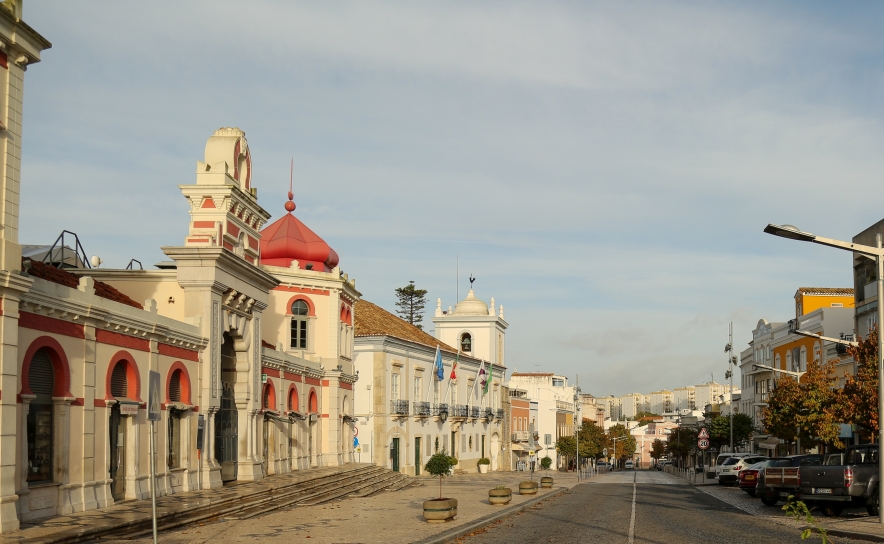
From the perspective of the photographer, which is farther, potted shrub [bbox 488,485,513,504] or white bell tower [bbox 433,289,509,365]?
white bell tower [bbox 433,289,509,365]

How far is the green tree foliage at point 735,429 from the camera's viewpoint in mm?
81625

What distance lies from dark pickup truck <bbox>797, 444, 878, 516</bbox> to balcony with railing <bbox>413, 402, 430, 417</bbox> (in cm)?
3923

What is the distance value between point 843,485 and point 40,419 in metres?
19.1

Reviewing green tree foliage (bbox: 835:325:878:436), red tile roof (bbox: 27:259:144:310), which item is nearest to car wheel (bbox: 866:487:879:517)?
green tree foliage (bbox: 835:325:878:436)

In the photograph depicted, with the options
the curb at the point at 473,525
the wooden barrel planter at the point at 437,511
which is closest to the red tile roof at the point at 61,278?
the wooden barrel planter at the point at 437,511

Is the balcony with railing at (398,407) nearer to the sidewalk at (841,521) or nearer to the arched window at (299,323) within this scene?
the arched window at (299,323)

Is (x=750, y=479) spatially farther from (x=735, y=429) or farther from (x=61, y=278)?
(x=735, y=429)

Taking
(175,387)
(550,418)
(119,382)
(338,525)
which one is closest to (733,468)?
(338,525)

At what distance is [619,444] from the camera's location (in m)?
169

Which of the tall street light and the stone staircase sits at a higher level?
the tall street light

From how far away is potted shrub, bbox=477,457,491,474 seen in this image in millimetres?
73719

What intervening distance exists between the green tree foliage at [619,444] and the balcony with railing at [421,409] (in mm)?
97832

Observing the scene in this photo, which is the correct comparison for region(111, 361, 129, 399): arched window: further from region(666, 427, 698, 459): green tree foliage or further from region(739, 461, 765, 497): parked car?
region(666, 427, 698, 459): green tree foliage

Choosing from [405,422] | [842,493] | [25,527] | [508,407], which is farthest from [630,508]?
[508,407]
